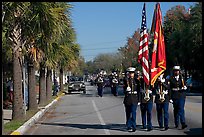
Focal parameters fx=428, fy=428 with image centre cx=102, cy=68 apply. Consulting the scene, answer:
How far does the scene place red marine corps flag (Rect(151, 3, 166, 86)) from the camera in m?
13.5

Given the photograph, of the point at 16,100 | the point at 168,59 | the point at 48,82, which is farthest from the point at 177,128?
the point at 168,59

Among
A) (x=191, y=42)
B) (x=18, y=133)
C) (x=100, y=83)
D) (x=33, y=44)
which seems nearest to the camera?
(x=18, y=133)

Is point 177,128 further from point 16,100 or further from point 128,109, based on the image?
point 16,100

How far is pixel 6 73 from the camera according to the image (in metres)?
31.8

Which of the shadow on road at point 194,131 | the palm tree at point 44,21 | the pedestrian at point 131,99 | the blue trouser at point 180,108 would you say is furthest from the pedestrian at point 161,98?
the palm tree at point 44,21

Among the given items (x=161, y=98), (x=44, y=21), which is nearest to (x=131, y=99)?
(x=161, y=98)

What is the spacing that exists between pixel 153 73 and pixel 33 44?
6.83 meters

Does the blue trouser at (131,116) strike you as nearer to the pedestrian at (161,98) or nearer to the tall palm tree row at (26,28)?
the pedestrian at (161,98)

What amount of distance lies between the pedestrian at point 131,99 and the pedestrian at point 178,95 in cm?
117

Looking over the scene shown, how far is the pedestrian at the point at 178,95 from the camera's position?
13.1 m

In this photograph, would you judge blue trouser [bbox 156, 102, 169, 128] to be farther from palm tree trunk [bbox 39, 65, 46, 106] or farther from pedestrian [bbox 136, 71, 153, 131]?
palm tree trunk [bbox 39, 65, 46, 106]

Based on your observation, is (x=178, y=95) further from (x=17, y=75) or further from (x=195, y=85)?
(x=195, y=85)

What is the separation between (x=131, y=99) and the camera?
12.9m

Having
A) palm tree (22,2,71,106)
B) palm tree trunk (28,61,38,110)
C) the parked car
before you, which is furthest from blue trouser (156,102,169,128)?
the parked car
